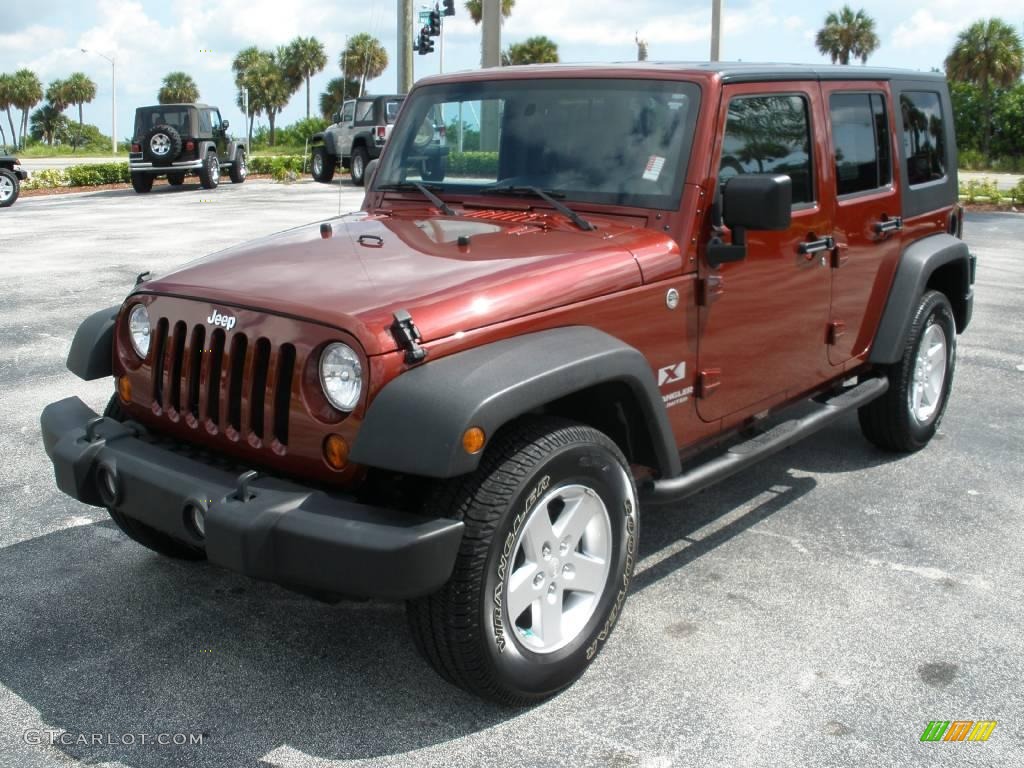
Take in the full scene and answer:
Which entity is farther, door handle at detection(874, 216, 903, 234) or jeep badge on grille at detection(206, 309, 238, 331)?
door handle at detection(874, 216, 903, 234)

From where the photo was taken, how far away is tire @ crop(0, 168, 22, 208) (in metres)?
20.1

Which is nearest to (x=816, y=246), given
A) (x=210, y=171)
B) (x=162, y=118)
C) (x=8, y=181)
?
(x=8, y=181)

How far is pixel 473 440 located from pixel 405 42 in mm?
21637

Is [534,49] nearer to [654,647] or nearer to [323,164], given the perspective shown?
[323,164]

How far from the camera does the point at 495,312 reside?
10.7ft

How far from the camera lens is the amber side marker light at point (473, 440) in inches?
114

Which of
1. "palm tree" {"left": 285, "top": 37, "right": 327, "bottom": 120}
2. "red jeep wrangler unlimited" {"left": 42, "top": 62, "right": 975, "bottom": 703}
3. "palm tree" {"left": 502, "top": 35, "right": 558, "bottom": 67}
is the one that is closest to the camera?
"red jeep wrangler unlimited" {"left": 42, "top": 62, "right": 975, "bottom": 703}

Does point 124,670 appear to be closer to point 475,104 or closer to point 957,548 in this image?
point 475,104

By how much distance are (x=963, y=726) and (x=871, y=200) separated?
2.58 m

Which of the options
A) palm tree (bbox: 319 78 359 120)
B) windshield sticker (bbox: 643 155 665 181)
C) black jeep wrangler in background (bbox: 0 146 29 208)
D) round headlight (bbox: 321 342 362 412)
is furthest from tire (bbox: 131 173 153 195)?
palm tree (bbox: 319 78 359 120)

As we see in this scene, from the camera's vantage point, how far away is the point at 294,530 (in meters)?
2.91

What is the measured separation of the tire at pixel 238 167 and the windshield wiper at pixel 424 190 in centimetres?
2271

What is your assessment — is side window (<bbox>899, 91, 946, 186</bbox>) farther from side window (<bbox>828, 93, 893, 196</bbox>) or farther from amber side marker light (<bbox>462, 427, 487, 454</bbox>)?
amber side marker light (<bbox>462, 427, 487, 454</bbox>)

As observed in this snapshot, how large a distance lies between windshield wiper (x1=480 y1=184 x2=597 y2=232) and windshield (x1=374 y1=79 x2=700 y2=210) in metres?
0.02
